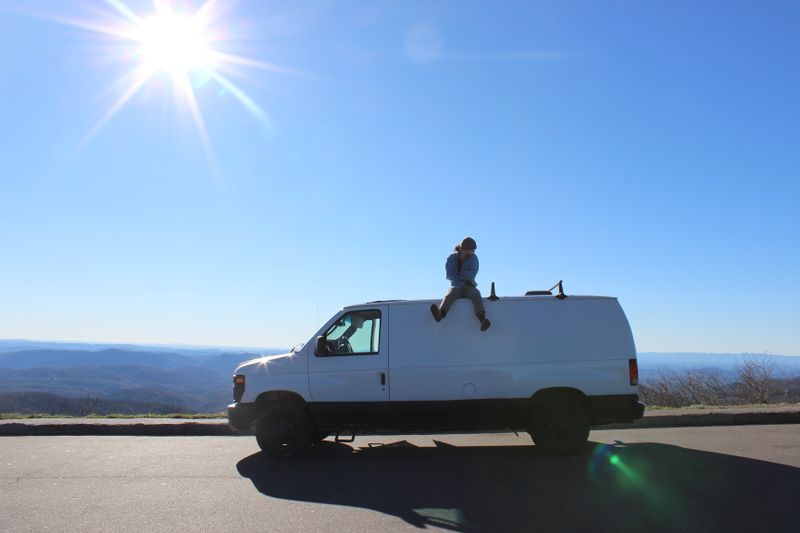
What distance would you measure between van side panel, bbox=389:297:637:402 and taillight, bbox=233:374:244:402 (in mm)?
Result: 2162

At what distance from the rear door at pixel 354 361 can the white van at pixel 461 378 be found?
0.01 m

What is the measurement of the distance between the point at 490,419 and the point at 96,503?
15.6ft

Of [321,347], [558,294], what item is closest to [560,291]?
[558,294]

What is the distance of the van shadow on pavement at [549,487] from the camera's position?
487 centimetres

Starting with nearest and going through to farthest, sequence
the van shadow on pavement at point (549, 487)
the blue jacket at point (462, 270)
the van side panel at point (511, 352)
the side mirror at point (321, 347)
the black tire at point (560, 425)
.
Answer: the van shadow on pavement at point (549, 487), the black tire at point (560, 425), the van side panel at point (511, 352), the side mirror at point (321, 347), the blue jacket at point (462, 270)

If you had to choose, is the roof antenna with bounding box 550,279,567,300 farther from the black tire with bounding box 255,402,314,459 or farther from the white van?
the black tire with bounding box 255,402,314,459

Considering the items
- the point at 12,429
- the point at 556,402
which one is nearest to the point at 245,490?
the point at 556,402

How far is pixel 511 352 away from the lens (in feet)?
25.7

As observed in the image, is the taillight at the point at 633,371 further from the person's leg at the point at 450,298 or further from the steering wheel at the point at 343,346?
the steering wheel at the point at 343,346

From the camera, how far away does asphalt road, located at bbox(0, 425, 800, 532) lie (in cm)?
495

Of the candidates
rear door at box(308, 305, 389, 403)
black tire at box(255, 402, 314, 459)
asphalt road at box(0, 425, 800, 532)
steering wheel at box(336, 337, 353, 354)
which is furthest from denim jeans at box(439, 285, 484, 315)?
black tire at box(255, 402, 314, 459)

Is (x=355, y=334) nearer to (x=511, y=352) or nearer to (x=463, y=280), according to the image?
(x=463, y=280)

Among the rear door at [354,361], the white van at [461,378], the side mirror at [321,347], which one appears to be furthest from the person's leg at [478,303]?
the side mirror at [321,347]

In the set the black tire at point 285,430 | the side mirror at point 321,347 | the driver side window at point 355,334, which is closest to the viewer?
the black tire at point 285,430
